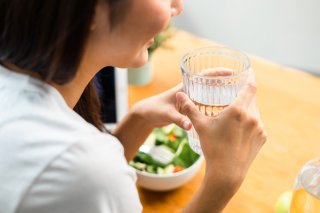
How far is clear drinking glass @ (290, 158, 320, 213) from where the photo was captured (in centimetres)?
62

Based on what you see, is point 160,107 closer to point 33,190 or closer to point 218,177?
point 218,177

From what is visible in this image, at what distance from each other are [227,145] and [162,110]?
0.19m

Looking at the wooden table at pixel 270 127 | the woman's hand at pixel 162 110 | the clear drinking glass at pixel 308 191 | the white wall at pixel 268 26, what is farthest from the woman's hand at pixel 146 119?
the white wall at pixel 268 26

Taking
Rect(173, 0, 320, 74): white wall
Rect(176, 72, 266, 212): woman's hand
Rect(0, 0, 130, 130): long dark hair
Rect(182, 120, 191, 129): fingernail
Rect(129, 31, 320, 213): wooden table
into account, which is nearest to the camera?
Rect(0, 0, 130, 130): long dark hair

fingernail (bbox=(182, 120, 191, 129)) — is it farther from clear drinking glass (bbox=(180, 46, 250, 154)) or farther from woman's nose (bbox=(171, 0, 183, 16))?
woman's nose (bbox=(171, 0, 183, 16))

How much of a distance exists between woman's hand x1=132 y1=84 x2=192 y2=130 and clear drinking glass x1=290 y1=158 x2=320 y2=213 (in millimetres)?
215

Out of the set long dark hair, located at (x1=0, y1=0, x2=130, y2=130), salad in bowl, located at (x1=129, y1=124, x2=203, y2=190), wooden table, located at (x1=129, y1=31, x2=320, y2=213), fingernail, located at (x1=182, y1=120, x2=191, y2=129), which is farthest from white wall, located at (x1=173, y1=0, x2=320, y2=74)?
long dark hair, located at (x1=0, y1=0, x2=130, y2=130)

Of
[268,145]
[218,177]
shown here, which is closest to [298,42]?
[268,145]

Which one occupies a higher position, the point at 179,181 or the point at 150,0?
the point at 150,0

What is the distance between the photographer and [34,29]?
0.43 m

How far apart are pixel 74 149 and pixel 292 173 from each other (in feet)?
1.74

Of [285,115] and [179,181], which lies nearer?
[179,181]

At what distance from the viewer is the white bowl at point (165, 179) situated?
0.74 meters

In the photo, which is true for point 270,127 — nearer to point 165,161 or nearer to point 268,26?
point 165,161
